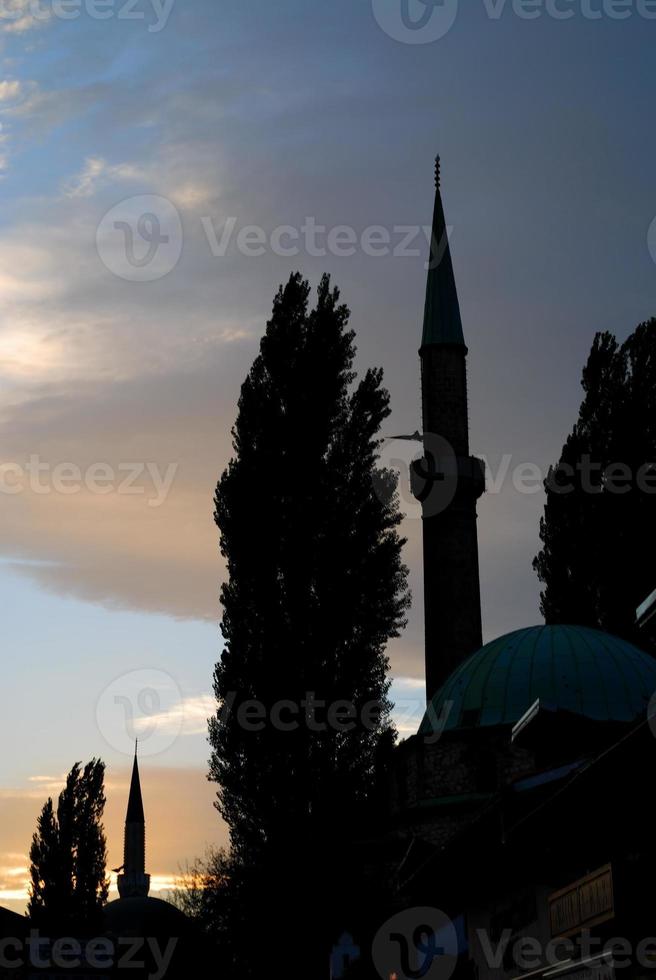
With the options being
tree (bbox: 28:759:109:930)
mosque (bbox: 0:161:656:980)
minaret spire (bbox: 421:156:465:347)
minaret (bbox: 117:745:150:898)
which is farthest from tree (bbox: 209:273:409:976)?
minaret (bbox: 117:745:150:898)

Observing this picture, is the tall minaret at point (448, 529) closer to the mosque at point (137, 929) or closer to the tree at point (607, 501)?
the tree at point (607, 501)

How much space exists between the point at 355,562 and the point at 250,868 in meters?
5.63

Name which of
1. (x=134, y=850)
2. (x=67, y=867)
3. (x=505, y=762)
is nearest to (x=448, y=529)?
(x=505, y=762)

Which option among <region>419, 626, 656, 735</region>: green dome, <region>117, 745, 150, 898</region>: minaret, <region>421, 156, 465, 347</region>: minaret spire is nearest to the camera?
<region>419, 626, 656, 735</region>: green dome

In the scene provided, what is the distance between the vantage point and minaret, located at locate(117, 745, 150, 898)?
75.5m

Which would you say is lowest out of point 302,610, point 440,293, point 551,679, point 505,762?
point 505,762

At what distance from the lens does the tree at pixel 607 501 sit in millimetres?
28844

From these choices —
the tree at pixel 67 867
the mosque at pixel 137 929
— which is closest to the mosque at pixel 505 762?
the mosque at pixel 137 929

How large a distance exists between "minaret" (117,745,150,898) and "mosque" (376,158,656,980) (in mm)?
47820

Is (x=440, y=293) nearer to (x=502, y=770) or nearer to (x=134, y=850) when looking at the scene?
(x=502, y=770)

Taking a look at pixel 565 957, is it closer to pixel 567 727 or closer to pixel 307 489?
pixel 567 727

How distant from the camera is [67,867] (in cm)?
3778

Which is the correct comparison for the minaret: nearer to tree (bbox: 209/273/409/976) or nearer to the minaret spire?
the minaret spire

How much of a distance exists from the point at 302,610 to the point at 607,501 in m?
7.76
